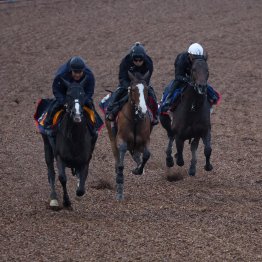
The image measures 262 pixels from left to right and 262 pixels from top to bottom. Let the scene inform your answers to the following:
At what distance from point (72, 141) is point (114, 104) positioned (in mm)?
1606

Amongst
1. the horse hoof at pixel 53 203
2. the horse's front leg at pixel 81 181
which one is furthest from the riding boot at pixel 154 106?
the horse hoof at pixel 53 203

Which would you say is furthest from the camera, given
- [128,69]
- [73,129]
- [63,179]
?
[128,69]

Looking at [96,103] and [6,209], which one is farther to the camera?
[96,103]

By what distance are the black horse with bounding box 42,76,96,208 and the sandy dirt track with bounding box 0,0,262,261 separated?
485 millimetres

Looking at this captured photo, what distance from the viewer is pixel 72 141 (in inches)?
437

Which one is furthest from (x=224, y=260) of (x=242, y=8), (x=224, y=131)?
(x=242, y=8)

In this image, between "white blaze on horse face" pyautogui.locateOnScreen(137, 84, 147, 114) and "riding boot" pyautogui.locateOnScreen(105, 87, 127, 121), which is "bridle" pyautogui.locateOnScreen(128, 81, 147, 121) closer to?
"white blaze on horse face" pyautogui.locateOnScreen(137, 84, 147, 114)

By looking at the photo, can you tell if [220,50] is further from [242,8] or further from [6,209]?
[6,209]

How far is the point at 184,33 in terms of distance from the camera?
2736cm

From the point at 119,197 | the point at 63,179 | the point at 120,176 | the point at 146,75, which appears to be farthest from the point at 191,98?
the point at 63,179

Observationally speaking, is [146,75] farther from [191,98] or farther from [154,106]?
[191,98]

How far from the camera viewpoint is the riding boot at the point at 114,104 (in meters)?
12.4

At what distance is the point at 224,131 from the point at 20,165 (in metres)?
4.78

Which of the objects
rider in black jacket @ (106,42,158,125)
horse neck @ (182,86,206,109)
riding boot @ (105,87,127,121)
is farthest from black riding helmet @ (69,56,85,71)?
horse neck @ (182,86,206,109)
